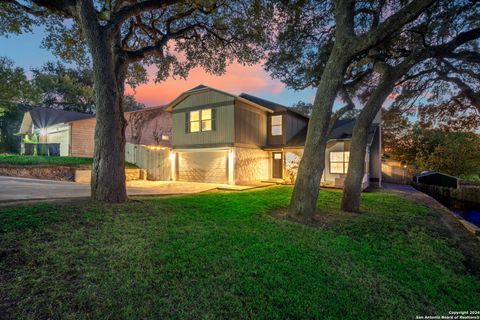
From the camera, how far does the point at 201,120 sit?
599 inches

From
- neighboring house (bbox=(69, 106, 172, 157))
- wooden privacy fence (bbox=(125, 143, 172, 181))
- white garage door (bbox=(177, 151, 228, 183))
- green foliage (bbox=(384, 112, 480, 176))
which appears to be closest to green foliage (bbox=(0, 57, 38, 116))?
wooden privacy fence (bbox=(125, 143, 172, 181))

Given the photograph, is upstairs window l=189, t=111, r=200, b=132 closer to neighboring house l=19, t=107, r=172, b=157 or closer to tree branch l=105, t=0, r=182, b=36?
neighboring house l=19, t=107, r=172, b=157

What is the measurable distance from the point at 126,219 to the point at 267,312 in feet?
12.5

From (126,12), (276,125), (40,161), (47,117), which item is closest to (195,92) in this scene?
(276,125)

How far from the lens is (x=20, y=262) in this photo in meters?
2.89

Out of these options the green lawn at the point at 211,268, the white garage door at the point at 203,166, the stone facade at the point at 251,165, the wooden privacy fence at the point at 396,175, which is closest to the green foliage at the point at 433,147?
the wooden privacy fence at the point at 396,175

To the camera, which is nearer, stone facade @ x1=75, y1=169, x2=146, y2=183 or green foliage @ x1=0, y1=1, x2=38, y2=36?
green foliage @ x1=0, y1=1, x2=38, y2=36

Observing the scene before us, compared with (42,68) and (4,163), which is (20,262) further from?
(42,68)

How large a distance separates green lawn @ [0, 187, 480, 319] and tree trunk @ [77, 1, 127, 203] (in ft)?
2.20

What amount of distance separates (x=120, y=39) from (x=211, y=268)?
24.8ft

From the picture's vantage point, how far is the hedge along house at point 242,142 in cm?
1393

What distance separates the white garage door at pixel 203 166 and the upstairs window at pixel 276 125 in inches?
178

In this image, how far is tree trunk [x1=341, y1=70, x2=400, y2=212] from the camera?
723 cm

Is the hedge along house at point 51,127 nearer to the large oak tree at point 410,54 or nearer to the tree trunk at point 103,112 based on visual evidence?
the tree trunk at point 103,112
